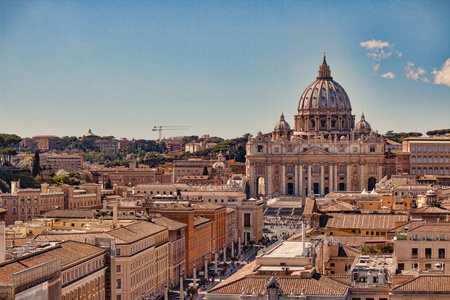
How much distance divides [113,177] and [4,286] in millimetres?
117672

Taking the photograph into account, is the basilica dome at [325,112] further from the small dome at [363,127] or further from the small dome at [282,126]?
the small dome at [282,126]

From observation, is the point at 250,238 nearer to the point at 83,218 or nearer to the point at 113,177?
the point at 83,218

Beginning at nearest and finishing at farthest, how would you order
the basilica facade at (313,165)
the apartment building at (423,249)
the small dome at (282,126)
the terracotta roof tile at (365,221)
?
1. the apartment building at (423,249)
2. the terracotta roof tile at (365,221)
3. the basilica facade at (313,165)
4. the small dome at (282,126)

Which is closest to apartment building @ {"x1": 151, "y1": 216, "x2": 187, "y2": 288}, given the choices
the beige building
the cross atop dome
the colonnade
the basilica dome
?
the beige building

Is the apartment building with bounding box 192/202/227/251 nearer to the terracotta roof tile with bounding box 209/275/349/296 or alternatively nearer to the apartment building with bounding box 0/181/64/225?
the apartment building with bounding box 0/181/64/225

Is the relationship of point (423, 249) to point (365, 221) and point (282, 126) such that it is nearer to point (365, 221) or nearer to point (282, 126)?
point (365, 221)

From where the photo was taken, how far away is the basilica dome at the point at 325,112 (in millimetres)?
186375

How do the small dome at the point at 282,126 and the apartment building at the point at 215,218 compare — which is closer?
the apartment building at the point at 215,218

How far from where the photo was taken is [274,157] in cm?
16225

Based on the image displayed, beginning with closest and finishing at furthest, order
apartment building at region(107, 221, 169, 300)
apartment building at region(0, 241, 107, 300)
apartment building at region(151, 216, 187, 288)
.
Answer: apartment building at region(0, 241, 107, 300) → apartment building at region(107, 221, 169, 300) → apartment building at region(151, 216, 187, 288)

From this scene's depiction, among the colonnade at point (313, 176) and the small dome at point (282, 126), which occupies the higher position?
the small dome at point (282, 126)

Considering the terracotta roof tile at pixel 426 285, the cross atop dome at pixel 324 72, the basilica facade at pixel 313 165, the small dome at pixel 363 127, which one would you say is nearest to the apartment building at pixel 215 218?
the terracotta roof tile at pixel 426 285

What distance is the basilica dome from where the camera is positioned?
186m

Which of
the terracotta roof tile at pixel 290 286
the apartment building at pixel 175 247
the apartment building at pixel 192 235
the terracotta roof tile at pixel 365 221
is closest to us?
the terracotta roof tile at pixel 290 286
